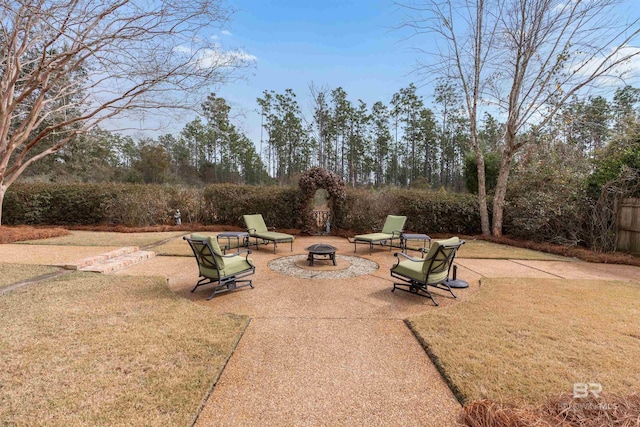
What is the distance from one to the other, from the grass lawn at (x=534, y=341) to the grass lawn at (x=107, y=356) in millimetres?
2169

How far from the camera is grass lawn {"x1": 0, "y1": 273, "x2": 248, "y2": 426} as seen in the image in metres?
1.81

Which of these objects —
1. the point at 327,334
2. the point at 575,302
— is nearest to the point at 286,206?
the point at 327,334

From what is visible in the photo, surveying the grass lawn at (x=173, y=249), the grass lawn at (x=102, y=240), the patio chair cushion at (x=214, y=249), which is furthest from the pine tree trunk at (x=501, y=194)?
the grass lawn at (x=102, y=240)

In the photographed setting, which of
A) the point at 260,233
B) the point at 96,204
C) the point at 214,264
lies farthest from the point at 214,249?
the point at 96,204

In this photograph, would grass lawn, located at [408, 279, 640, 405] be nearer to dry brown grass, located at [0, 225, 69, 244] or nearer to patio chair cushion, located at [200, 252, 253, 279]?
patio chair cushion, located at [200, 252, 253, 279]

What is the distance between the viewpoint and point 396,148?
3106 centimetres

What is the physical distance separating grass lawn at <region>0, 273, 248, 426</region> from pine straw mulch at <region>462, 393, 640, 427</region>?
78.2 inches

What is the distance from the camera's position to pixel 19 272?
4.86m

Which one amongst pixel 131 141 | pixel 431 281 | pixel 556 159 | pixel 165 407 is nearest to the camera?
pixel 165 407

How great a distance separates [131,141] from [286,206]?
3992 cm

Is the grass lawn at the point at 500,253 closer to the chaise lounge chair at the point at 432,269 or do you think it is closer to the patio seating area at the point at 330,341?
the patio seating area at the point at 330,341

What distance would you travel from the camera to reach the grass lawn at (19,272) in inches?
175

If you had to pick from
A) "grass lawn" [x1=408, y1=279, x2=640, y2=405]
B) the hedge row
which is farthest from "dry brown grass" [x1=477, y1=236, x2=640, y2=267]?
"grass lawn" [x1=408, y1=279, x2=640, y2=405]

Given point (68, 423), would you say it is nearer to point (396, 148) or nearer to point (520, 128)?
point (520, 128)
